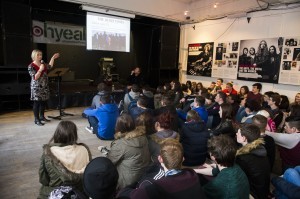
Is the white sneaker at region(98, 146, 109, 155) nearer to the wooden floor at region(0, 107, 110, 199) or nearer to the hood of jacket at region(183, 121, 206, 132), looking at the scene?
the wooden floor at region(0, 107, 110, 199)

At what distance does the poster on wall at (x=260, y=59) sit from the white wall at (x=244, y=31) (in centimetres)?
15

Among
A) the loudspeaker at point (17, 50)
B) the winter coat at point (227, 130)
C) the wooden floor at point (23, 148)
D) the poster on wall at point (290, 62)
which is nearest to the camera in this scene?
the wooden floor at point (23, 148)

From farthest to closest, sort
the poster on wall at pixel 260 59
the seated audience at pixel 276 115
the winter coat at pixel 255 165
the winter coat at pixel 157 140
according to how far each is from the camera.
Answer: the poster on wall at pixel 260 59 → the seated audience at pixel 276 115 → the winter coat at pixel 157 140 → the winter coat at pixel 255 165

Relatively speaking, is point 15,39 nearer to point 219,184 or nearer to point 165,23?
point 165,23

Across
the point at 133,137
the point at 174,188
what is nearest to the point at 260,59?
the point at 133,137

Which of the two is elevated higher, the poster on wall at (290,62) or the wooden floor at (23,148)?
the poster on wall at (290,62)

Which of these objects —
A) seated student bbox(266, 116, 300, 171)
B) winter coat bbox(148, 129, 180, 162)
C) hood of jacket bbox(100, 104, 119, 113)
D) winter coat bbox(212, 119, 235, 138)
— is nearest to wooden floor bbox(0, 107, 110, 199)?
hood of jacket bbox(100, 104, 119, 113)

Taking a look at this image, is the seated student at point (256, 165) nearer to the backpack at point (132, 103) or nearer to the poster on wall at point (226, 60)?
the backpack at point (132, 103)

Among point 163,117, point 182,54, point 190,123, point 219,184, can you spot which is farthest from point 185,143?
point 182,54

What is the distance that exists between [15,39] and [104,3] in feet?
8.16

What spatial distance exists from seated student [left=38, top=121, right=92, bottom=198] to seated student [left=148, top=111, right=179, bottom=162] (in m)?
0.75

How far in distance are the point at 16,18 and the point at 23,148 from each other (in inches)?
137

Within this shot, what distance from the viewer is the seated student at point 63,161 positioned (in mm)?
1554

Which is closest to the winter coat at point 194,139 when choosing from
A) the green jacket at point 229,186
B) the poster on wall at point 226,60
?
the green jacket at point 229,186
